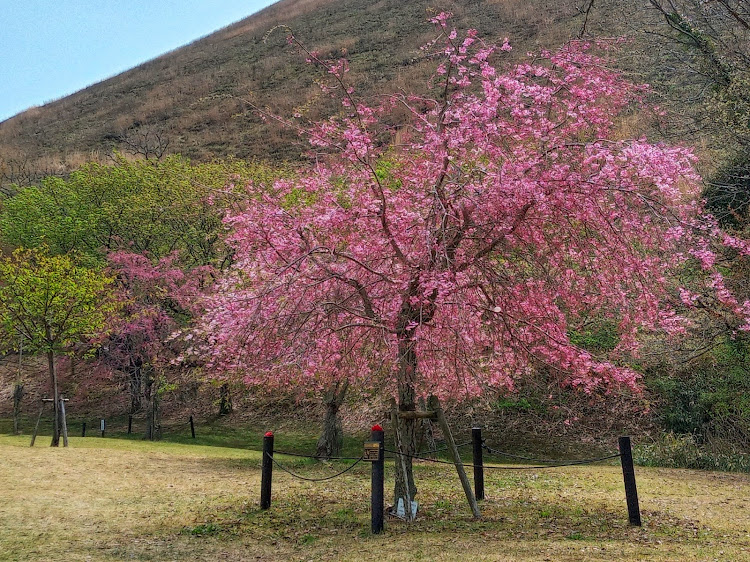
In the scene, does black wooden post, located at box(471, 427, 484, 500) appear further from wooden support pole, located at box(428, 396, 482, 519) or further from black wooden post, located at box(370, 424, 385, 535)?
black wooden post, located at box(370, 424, 385, 535)

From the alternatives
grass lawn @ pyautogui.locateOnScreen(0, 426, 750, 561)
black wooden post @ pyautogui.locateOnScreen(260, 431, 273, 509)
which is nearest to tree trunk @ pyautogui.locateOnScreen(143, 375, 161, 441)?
grass lawn @ pyautogui.locateOnScreen(0, 426, 750, 561)

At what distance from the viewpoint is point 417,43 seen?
66750 millimetres

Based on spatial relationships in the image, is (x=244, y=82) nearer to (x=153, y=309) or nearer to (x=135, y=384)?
(x=135, y=384)

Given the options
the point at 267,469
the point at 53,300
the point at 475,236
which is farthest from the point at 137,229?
the point at 475,236

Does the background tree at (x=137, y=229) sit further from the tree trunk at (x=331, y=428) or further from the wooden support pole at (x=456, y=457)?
the wooden support pole at (x=456, y=457)

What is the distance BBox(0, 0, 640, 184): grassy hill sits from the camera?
186 feet

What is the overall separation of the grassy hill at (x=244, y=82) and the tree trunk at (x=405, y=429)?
41191 mm

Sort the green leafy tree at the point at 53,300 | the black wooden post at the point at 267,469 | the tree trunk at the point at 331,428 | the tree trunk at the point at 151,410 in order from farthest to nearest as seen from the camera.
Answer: the tree trunk at the point at 151,410, the green leafy tree at the point at 53,300, the tree trunk at the point at 331,428, the black wooden post at the point at 267,469

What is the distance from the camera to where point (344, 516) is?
33.5 feet

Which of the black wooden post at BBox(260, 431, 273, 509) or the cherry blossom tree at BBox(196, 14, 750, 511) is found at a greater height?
the cherry blossom tree at BBox(196, 14, 750, 511)

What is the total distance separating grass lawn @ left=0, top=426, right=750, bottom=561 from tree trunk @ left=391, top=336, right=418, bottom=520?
453mm

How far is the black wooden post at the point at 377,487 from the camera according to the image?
27.3 ft

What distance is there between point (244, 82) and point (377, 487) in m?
67.8

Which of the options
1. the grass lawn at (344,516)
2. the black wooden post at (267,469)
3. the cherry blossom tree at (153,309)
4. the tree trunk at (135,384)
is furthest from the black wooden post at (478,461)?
the tree trunk at (135,384)
